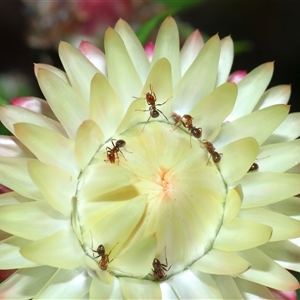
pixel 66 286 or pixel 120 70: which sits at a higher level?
pixel 120 70

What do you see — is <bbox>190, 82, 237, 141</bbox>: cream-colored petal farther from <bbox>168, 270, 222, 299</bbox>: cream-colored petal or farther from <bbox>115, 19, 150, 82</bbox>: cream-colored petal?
<bbox>168, 270, 222, 299</bbox>: cream-colored petal

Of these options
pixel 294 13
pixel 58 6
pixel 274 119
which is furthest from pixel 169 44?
pixel 294 13

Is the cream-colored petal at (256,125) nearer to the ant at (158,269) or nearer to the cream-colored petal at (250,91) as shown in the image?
the cream-colored petal at (250,91)

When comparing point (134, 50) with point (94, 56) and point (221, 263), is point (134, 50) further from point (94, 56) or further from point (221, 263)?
point (221, 263)

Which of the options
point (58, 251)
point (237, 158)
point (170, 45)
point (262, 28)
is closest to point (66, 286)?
point (58, 251)

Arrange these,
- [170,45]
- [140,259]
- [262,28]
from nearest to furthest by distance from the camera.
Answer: [140,259] → [170,45] → [262,28]

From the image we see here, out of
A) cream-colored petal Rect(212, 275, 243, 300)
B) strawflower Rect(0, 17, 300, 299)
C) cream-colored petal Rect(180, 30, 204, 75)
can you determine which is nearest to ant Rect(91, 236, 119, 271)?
strawflower Rect(0, 17, 300, 299)

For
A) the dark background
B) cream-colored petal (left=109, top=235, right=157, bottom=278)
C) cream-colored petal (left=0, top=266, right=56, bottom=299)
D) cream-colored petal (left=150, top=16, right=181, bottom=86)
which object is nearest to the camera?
cream-colored petal (left=109, top=235, right=157, bottom=278)
